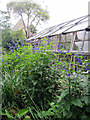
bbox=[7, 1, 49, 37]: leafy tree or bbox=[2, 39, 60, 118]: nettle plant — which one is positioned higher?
bbox=[7, 1, 49, 37]: leafy tree

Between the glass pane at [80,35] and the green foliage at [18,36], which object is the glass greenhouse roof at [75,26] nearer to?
the glass pane at [80,35]

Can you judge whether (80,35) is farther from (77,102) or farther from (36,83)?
(77,102)

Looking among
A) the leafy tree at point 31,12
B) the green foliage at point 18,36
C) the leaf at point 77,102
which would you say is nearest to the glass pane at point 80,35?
the green foliage at point 18,36

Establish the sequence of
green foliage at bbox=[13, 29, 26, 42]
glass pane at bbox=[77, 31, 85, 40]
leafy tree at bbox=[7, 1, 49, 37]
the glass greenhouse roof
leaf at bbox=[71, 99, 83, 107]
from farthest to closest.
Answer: leafy tree at bbox=[7, 1, 49, 37]
glass pane at bbox=[77, 31, 85, 40]
the glass greenhouse roof
green foliage at bbox=[13, 29, 26, 42]
leaf at bbox=[71, 99, 83, 107]

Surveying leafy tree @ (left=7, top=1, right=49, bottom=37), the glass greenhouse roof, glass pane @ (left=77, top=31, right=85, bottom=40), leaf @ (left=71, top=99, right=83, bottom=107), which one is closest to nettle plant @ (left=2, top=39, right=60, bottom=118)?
leaf @ (left=71, top=99, right=83, bottom=107)

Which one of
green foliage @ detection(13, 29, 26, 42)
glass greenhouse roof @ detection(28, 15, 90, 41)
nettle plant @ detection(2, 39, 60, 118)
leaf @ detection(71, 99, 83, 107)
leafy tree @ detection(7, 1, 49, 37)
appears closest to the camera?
leaf @ detection(71, 99, 83, 107)

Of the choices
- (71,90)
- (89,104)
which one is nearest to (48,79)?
(71,90)

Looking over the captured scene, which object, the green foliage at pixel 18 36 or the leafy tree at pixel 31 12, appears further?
the leafy tree at pixel 31 12

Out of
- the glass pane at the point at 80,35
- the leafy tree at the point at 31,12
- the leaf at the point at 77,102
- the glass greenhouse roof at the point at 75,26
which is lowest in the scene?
the leaf at the point at 77,102

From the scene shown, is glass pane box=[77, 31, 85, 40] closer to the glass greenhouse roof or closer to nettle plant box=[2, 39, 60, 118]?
the glass greenhouse roof

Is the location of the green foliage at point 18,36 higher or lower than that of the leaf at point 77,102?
higher

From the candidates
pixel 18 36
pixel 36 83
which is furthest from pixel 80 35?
pixel 36 83

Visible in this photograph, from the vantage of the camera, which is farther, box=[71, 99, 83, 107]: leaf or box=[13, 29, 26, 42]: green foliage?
box=[13, 29, 26, 42]: green foliage

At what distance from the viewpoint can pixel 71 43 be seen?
317 centimetres
